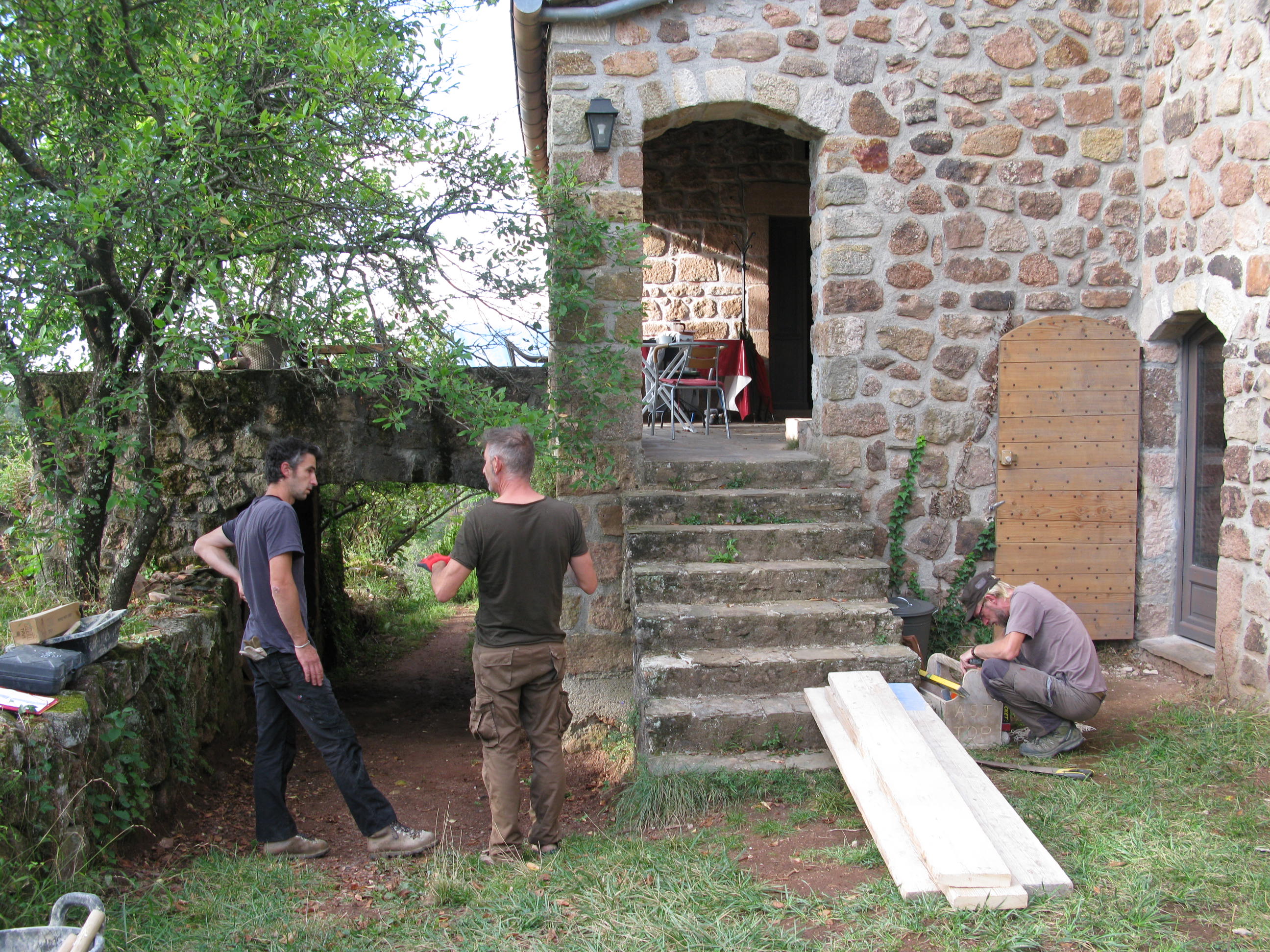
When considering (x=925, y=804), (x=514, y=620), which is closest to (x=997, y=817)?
(x=925, y=804)

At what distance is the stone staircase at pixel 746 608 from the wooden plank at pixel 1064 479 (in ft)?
3.50

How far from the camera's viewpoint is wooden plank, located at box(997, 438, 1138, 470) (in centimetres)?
571

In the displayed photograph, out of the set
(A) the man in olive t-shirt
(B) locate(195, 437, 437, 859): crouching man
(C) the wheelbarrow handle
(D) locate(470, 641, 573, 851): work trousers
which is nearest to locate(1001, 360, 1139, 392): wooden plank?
(A) the man in olive t-shirt

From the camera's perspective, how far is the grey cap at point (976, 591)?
4594 millimetres

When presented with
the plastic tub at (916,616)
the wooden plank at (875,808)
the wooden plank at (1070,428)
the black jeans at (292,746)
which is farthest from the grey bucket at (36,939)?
the wooden plank at (1070,428)

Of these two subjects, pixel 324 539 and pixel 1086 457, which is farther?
pixel 324 539

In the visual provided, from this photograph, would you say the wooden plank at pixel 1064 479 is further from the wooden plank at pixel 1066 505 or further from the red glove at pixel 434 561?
the red glove at pixel 434 561

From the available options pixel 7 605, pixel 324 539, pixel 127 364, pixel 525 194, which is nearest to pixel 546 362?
pixel 525 194

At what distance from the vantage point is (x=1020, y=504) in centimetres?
573

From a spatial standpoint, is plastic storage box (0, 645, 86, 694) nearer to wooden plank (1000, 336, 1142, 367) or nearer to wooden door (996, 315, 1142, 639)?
wooden door (996, 315, 1142, 639)

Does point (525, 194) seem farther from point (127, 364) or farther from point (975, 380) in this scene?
point (975, 380)

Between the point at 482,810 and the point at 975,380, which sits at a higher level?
the point at 975,380

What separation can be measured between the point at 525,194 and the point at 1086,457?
12.2ft

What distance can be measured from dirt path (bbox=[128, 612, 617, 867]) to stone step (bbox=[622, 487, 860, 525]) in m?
1.45
